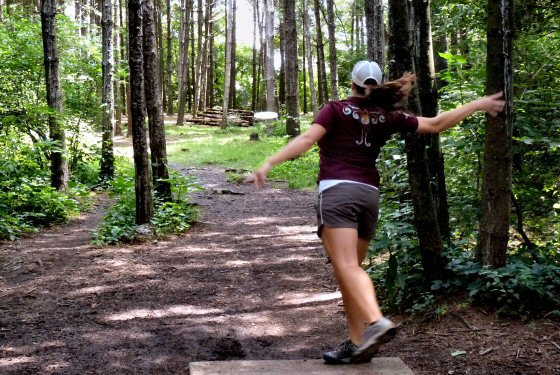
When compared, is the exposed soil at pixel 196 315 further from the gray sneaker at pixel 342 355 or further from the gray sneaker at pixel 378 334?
the gray sneaker at pixel 378 334

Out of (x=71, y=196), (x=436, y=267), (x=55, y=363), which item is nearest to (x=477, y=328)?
(x=436, y=267)

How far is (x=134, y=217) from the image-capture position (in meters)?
9.91

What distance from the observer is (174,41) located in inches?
2154

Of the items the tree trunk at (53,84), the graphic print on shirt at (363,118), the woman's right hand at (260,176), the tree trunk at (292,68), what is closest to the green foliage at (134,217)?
the tree trunk at (53,84)

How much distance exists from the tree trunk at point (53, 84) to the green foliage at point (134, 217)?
212 centimetres

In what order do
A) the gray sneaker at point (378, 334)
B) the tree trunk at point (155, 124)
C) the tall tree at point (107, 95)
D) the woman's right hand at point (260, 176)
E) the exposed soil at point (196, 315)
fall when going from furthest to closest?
the tall tree at point (107, 95), the tree trunk at point (155, 124), the exposed soil at point (196, 315), the woman's right hand at point (260, 176), the gray sneaker at point (378, 334)

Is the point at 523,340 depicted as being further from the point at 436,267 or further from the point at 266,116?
the point at 266,116

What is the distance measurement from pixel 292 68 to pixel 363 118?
63.3ft

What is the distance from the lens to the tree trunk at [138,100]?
29.9 feet

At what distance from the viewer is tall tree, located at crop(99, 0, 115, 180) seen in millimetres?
15266

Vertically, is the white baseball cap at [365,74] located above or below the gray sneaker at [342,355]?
above

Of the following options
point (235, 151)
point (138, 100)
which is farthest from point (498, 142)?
point (235, 151)

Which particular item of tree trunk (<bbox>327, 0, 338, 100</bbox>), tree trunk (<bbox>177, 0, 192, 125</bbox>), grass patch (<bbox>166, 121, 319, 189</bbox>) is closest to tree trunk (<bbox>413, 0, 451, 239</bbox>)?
grass patch (<bbox>166, 121, 319, 189</bbox>)

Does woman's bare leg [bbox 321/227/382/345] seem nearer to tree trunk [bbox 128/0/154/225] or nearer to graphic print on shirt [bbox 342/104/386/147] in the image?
graphic print on shirt [bbox 342/104/386/147]
